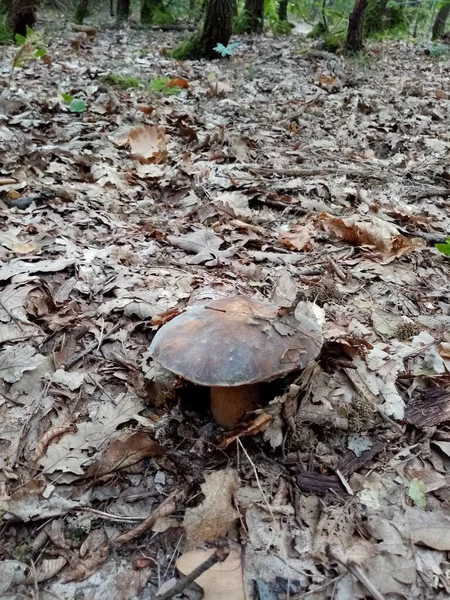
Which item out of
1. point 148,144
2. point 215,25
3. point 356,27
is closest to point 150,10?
point 215,25

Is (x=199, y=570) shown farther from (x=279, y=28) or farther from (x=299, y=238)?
(x=279, y=28)

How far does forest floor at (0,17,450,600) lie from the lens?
1.80 metres

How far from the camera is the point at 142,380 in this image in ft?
8.29

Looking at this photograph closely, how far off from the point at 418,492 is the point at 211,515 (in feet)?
2.94

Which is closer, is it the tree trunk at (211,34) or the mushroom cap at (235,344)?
the mushroom cap at (235,344)

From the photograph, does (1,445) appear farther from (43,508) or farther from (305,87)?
(305,87)

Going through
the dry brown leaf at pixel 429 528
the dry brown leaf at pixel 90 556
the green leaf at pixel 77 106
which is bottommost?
the dry brown leaf at pixel 90 556

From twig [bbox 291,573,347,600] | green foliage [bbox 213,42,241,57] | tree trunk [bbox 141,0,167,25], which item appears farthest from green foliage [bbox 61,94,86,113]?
tree trunk [bbox 141,0,167,25]

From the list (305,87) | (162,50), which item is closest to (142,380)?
(305,87)

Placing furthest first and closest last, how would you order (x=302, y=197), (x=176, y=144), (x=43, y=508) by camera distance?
(x=176, y=144)
(x=302, y=197)
(x=43, y=508)

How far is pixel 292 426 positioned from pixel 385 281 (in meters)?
1.62

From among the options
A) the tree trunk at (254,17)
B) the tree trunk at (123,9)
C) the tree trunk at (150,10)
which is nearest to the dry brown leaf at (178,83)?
the tree trunk at (254,17)

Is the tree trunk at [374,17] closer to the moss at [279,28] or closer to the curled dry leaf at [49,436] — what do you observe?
the moss at [279,28]

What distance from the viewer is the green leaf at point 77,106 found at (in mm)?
6445
